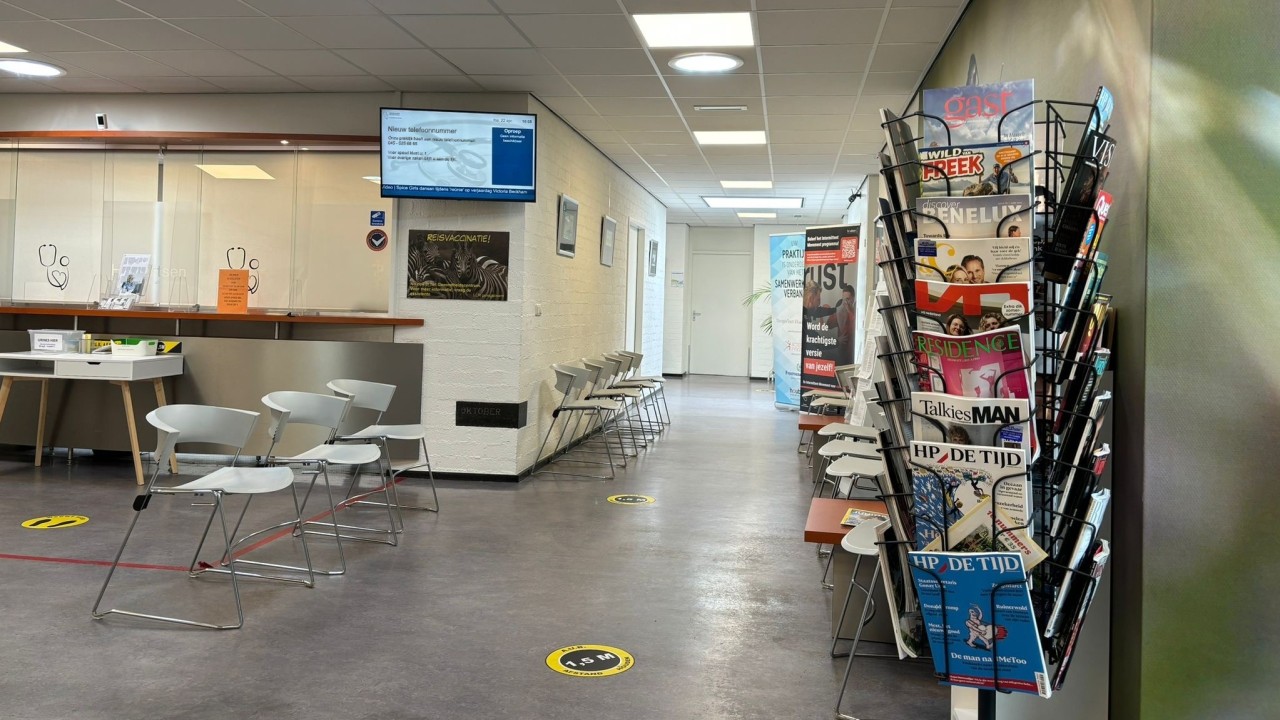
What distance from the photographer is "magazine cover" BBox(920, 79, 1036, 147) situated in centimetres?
217

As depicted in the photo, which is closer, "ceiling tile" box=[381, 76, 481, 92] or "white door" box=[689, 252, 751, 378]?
"ceiling tile" box=[381, 76, 481, 92]

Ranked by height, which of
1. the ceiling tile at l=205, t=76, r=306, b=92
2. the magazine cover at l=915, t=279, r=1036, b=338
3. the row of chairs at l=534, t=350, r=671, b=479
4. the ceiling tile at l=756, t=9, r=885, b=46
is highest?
the ceiling tile at l=205, t=76, r=306, b=92

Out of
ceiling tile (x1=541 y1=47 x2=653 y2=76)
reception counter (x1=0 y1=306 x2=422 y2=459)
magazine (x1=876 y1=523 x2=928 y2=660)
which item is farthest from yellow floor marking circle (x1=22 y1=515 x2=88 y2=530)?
magazine (x1=876 y1=523 x2=928 y2=660)

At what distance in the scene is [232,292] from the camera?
759 centimetres

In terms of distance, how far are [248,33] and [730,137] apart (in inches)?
170

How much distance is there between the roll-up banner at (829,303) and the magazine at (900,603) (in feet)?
27.8

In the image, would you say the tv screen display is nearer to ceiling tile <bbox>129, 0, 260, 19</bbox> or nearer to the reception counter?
the reception counter

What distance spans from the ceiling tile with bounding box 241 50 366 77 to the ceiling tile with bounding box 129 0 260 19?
2.42 ft

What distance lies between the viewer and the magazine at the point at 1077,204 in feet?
6.98

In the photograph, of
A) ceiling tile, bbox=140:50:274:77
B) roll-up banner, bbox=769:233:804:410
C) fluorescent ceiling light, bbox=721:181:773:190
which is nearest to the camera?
ceiling tile, bbox=140:50:274:77

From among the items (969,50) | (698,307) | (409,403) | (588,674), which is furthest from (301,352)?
(698,307)

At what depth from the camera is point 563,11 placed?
5156 mm

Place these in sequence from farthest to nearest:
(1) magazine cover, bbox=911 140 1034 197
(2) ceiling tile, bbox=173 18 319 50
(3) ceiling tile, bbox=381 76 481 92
A: (3) ceiling tile, bbox=381 76 481 92 < (2) ceiling tile, bbox=173 18 319 50 < (1) magazine cover, bbox=911 140 1034 197

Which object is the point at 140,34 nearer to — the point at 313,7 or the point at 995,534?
the point at 313,7
